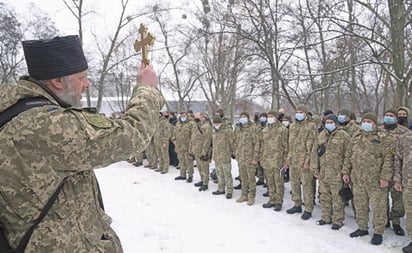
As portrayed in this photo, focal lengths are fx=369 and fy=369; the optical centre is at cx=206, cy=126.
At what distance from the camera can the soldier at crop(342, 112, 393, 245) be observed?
5.66m

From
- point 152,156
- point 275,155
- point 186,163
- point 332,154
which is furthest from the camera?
point 152,156

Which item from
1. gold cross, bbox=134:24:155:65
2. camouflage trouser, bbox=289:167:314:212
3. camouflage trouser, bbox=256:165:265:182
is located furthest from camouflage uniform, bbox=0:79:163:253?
camouflage trouser, bbox=256:165:265:182

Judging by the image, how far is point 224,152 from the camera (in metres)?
9.02

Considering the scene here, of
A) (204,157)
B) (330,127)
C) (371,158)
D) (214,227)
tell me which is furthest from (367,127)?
(204,157)

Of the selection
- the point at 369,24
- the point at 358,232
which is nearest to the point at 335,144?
the point at 358,232

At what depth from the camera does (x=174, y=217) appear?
23.5 ft

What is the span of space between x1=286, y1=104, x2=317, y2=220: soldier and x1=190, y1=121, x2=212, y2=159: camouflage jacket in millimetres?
2947

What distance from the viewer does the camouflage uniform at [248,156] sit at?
8297 millimetres

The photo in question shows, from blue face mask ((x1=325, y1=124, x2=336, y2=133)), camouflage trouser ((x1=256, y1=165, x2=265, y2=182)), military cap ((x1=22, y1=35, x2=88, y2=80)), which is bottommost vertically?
camouflage trouser ((x1=256, y1=165, x2=265, y2=182))

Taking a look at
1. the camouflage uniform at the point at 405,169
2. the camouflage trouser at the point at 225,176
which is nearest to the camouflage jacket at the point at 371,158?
the camouflage uniform at the point at 405,169

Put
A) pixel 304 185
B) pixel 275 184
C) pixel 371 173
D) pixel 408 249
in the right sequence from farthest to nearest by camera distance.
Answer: pixel 275 184
pixel 304 185
pixel 371 173
pixel 408 249

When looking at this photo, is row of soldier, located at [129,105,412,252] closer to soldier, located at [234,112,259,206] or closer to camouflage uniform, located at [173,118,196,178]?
soldier, located at [234,112,259,206]

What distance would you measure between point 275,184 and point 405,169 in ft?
9.80

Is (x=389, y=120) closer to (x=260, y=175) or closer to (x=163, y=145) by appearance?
(x=260, y=175)
